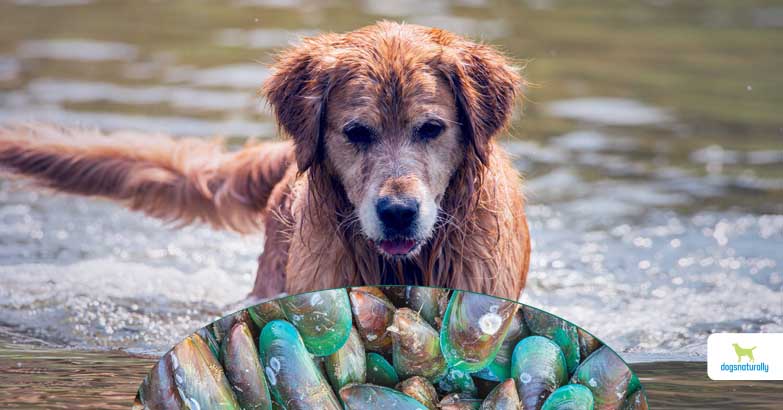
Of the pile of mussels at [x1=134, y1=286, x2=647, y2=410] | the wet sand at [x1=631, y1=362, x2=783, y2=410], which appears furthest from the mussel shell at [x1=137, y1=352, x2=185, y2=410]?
the wet sand at [x1=631, y1=362, x2=783, y2=410]

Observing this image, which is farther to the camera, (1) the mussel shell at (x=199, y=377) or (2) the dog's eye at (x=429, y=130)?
(2) the dog's eye at (x=429, y=130)

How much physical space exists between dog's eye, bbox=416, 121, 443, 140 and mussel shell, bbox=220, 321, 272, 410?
1.15m

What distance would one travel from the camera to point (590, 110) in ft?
35.2

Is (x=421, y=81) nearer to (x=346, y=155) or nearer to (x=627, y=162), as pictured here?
(x=346, y=155)

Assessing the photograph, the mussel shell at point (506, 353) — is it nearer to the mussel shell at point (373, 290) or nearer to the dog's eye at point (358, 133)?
the mussel shell at point (373, 290)

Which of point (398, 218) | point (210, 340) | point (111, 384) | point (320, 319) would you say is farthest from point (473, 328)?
point (111, 384)

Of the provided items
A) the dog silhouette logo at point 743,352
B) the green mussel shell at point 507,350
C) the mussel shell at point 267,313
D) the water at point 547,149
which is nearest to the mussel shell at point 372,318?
the mussel shell at point 267,313

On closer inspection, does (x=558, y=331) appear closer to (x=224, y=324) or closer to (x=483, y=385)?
(x=483, y=385)

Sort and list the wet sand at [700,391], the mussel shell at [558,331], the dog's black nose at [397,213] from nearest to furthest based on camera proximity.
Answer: the mussel shell at [558,331], the dog's black nose at [397,213], the wet sand at [700,391]

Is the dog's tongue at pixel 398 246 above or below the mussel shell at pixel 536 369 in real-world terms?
above

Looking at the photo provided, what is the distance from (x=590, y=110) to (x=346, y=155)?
20.3ft

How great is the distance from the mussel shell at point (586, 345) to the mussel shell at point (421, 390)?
20.5 inches

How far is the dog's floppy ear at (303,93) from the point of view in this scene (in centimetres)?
496

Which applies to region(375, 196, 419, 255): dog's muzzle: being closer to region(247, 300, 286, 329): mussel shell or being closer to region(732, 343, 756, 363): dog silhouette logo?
region(247, 300, 286, 329): mussel shell
